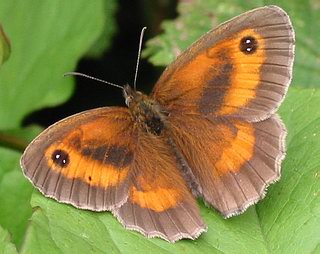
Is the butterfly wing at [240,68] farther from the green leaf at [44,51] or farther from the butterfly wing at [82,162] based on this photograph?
the green leaf at [44,51]

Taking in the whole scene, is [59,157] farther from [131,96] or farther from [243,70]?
[243,70]

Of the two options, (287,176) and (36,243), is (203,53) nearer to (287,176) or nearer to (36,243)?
(287,176)

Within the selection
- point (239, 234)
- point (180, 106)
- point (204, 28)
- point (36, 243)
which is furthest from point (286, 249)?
point (204, 28)

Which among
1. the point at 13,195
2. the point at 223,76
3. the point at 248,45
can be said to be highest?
the point at 248,45

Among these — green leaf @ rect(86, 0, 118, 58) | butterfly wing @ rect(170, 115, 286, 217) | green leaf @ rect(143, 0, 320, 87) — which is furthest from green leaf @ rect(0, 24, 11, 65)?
green leaf @ rect(86, 0, 118, 58)

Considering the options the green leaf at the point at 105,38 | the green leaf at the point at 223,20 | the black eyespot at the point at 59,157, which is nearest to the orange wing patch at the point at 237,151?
the black eyespot at the point at 59,157

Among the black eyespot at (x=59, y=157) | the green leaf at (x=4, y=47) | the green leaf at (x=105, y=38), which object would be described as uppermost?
the green leaf at (x=4, y=47)

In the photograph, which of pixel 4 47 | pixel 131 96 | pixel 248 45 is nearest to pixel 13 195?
pixel 4 47
